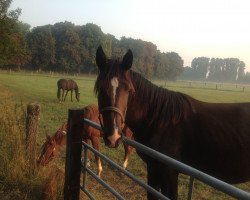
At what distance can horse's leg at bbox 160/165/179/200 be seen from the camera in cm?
319

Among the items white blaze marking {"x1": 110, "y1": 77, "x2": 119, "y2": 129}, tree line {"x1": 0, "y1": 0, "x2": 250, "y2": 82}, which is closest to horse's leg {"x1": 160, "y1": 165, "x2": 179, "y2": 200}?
white blaze marking {"x1": 110, "y1": 77, "x2": 119, "y2": 129}

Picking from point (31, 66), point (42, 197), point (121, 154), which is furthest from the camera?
point (31, 66)

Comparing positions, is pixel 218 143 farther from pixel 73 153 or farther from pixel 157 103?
pixel 73 153

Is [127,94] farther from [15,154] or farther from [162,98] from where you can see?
[15,154]

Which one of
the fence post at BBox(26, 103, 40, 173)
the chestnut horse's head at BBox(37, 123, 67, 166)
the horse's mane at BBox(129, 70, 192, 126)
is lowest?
the chestnut horse's head at BBox(37, 123, 67, 166)

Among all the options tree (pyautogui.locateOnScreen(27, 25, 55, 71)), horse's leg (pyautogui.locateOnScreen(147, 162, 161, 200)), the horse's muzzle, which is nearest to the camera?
the horse's muzzle

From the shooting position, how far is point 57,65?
72125mm

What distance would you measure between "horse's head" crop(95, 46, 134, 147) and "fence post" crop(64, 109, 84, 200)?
743 millimetres

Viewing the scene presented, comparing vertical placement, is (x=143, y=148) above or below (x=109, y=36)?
below

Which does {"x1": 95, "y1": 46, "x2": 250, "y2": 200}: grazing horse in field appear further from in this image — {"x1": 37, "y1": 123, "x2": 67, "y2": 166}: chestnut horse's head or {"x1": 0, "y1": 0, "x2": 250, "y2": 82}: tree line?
{"x1": 0, "y1": 0, "x2": 250, "y2": 82}: tree line

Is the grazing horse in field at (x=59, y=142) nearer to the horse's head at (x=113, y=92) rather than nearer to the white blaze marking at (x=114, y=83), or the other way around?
the horse's head at (x=113, y=92)

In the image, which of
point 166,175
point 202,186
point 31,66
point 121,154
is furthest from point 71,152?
point 31,66

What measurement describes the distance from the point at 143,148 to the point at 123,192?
3487 mm

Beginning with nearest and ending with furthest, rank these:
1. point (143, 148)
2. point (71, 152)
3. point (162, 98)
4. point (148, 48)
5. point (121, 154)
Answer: point (143, 148)
point (162, 98)
point (71, 152)
point (121, 154)
point (148, 48)
